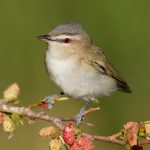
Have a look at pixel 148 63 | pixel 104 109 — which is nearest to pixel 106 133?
pixel 104 109

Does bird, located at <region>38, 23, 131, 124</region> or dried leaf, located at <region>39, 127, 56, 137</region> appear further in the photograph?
bird, located at <region>38, 23, 131, 124</region>

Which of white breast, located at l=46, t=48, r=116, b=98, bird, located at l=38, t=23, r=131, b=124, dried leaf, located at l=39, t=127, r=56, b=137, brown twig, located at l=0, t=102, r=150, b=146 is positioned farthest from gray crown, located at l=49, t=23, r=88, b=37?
dried leaf, located at l=39, t=127, r=56, b=137

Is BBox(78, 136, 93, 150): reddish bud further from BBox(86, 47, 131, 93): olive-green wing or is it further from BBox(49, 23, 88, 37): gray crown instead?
BBox(86, 47, 131, 93): olive-green wing

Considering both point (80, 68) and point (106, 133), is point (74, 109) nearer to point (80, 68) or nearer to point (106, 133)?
point (106, 133)

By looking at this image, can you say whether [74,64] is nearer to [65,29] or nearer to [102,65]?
[65,29]

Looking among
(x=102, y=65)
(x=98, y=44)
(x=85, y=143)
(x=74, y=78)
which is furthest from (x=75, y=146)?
(x=98, y=44)

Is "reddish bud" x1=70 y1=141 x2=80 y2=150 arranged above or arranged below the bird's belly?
above
